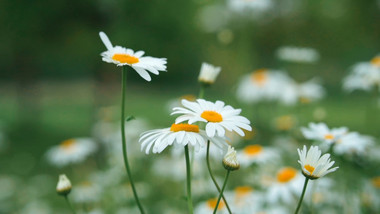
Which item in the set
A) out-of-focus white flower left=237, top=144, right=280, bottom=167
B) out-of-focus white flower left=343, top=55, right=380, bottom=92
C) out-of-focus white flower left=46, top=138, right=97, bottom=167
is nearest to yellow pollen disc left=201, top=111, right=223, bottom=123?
out-of-focus white flower left=237, top=144, right=280, bottom=167

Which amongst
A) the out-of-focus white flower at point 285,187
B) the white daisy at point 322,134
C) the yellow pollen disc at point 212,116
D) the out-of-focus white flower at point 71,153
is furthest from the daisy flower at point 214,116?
the out-of-focus white flower at point 71,153

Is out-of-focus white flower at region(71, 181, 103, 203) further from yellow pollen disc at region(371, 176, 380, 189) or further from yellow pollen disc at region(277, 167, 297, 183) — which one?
yellow pollen disc at region(371, 176, 380, 189)

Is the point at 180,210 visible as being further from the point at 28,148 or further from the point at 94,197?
the point at 28,148

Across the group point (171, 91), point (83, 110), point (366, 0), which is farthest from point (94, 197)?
point (171, 91)

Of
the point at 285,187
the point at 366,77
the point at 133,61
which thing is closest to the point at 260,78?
the point at 366,77

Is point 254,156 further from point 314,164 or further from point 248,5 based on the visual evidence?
point 248,5
